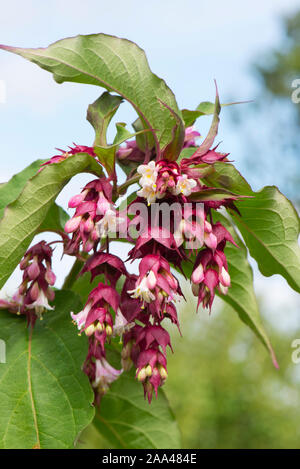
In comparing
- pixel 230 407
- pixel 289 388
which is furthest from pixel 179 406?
pixel 289 388

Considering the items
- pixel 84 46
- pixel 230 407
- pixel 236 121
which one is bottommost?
pixel 230 407

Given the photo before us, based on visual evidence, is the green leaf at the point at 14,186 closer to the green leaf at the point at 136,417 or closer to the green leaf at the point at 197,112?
the green leaf at the point at 197,112

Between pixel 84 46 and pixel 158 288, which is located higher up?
pixel 84 46

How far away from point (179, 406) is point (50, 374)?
42.1ft

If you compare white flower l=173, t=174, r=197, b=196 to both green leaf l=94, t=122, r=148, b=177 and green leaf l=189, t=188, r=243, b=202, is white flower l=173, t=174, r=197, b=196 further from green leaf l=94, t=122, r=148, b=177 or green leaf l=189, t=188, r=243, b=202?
green leaf l=94, t=122, r=148, b=177

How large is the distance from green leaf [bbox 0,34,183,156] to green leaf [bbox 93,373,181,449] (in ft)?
2.66

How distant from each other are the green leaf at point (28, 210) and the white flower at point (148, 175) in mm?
130

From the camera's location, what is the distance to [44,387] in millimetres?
1240

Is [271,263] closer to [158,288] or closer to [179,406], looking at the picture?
[158,288]

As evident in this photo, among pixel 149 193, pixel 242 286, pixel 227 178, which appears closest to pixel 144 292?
pixel 149 193

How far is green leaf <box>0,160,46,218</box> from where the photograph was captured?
4.82 ft

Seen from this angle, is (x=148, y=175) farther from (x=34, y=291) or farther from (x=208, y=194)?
(x=34, y=291)

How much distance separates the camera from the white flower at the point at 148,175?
105 cm

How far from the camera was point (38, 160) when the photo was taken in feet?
5.08
